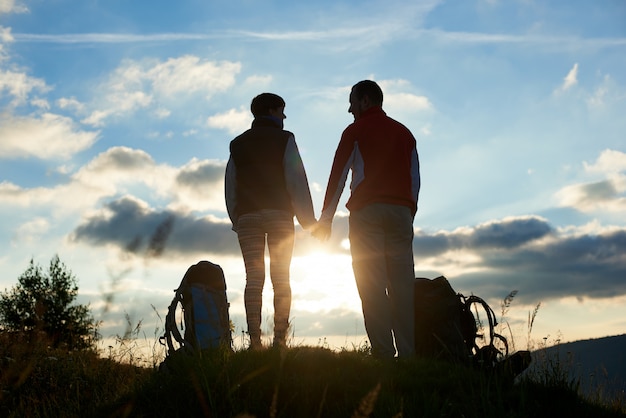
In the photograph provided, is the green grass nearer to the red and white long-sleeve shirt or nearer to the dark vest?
the red and white long-sleeve shirt

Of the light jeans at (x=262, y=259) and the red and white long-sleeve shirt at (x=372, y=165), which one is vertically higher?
the red and white long-sleeve shirt at (x=372, y=165)

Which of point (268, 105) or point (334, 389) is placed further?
Answer: point (268, 105)

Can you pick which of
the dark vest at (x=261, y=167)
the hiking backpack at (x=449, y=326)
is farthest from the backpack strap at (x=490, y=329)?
the dark vest at (x=261, y=167)

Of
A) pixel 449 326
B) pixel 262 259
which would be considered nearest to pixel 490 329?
pixel 449 326

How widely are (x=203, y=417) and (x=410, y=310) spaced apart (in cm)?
306

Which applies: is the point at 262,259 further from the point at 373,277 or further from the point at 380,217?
the point at 380,217

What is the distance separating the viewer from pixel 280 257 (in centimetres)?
693

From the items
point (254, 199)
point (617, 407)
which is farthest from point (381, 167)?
point (617, 407)

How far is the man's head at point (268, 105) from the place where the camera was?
24.3ft

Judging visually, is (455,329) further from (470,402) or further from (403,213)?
(470,402)

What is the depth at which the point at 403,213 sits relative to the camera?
658cm

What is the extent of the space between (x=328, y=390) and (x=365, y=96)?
3772 millimetres

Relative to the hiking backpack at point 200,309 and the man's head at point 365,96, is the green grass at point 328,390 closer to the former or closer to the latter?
the hiking backpack at point 200,309

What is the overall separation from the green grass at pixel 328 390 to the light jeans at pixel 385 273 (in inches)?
34.4
